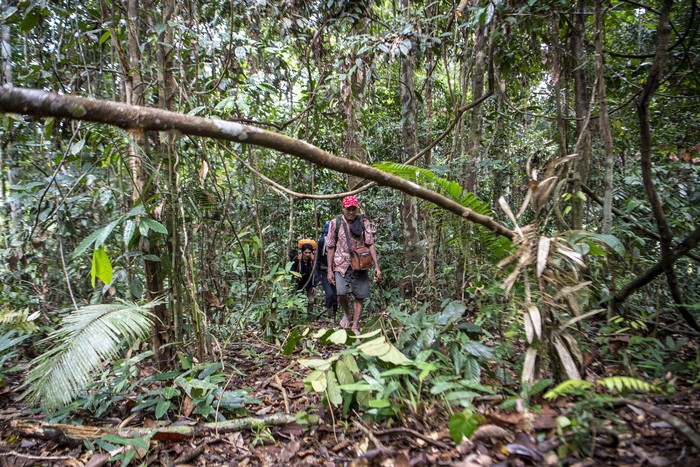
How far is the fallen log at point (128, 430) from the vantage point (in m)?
2.13

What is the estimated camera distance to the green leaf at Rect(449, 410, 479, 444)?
157 cm

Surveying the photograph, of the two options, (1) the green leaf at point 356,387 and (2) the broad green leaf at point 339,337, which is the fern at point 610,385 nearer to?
(1) the green leaf at point 356,387

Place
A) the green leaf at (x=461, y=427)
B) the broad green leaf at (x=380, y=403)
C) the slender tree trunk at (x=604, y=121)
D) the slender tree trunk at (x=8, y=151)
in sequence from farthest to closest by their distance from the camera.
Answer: the slender tree trunk at (x=8, y=151)
the slender tree trunk at (x=604, y=121)
the broad green leaf at (x=380, y=403)
the green leaf at (x=461, y=427)

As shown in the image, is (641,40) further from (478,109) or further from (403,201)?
(403,201)

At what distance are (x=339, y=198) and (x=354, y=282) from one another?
184cm

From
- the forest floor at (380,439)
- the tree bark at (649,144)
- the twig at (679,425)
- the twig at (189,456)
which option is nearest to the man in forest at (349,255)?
the forest floor at (380,439)

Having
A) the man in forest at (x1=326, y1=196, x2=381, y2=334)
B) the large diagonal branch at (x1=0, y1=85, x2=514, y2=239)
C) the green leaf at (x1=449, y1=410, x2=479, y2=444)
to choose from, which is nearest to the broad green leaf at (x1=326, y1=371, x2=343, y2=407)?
the green leaf at (x1=449, y1=410, x2=479, y2=444)

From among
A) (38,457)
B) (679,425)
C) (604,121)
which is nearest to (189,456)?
(38,457)

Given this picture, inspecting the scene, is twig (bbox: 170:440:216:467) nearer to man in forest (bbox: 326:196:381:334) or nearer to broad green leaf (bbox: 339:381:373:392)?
broad green leaf (bbox: 339:381:373:392)

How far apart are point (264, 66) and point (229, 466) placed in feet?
14.7

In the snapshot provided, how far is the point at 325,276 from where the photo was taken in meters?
5.68

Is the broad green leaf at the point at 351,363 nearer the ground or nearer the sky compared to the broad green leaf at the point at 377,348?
nearer the ground

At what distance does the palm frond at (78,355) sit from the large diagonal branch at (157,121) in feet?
4.12

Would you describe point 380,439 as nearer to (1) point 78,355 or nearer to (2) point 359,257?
(1) point 78,355
